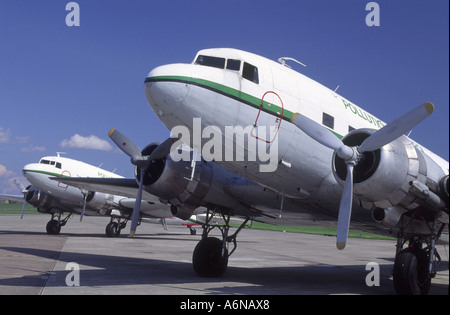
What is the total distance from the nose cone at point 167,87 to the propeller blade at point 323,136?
85.5 inches

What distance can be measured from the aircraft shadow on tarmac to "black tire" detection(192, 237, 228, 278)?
28 cm

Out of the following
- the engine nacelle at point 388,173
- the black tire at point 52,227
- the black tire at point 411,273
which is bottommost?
the black tire at point 52,227

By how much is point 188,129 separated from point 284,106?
2048 mm

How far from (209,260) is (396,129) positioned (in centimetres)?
639

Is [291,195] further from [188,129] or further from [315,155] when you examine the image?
[188,129]

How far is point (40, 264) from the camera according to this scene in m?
→ 13.9

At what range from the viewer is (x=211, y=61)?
9.52m

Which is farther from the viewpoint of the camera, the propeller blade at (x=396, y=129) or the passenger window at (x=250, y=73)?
the passenger window at (x=250, y=73)

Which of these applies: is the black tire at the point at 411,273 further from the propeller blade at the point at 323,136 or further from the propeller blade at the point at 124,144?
the propeller blade at the point at 124,144

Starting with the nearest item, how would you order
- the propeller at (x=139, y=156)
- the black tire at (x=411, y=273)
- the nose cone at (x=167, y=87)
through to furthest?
1. the nose cone at (x=167, y=87)
2. the black tire at (x=411, y=273)
3. the propeller at (x=139, y=156)

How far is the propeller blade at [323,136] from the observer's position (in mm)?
8570

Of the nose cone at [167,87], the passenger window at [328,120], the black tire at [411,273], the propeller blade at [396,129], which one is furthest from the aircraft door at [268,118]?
the black tire at [411,273]
